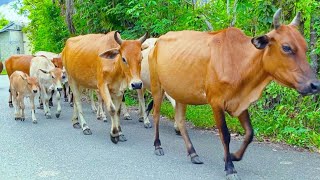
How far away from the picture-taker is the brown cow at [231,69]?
5.24 metres

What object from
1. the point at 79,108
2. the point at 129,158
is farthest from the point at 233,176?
the point at 79,108

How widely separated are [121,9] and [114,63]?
5.47 meters

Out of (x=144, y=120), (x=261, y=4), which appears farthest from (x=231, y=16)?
(x=144, y=120)

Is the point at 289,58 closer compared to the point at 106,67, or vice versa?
the point at 289,58

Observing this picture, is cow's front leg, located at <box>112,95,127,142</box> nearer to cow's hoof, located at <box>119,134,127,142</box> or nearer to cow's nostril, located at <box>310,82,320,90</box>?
cow's hoof, located at <box>119,134,127,142</box>

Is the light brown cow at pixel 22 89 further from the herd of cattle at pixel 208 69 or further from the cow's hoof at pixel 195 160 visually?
the cow's hoof at pixel 195 160

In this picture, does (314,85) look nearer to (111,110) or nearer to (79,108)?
(111,110)

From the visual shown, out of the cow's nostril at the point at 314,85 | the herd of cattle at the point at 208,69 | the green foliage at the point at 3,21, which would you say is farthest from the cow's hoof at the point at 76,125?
the green foliage at the point at 3,21

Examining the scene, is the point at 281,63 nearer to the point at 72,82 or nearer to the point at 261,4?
the point at 261,4

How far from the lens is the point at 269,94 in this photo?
28.6ft

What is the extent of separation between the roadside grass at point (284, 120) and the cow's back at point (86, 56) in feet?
8.20

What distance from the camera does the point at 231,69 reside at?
5.74 meters

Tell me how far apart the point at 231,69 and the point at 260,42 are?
0.58 meters

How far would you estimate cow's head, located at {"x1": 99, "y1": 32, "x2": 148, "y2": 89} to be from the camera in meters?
7.22
